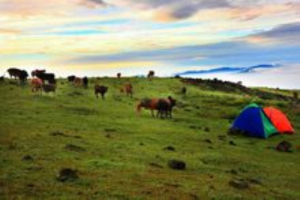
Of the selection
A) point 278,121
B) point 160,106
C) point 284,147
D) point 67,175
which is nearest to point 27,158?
point 67,175

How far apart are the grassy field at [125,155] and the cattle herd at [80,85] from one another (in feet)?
3.93

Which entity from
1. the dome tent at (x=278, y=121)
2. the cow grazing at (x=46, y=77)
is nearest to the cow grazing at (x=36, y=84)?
the cow grazing at (x=46, y=77)

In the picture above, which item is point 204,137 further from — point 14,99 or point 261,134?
point 14,99

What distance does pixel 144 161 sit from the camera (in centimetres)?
2433

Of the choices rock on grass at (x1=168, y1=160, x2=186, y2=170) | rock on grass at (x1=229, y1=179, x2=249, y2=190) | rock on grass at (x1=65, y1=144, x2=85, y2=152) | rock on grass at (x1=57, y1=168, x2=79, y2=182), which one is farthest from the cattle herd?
rock on grass at (x1=57, y1=168, x2=79, y2=182)

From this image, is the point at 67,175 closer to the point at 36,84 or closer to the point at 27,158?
the point at 27,158

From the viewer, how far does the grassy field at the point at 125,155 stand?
18.8 metres

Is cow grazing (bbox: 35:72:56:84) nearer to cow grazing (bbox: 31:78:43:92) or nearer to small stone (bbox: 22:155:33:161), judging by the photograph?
cow grazing (bbox: 31:78:43:92)

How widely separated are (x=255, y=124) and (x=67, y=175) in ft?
82.9

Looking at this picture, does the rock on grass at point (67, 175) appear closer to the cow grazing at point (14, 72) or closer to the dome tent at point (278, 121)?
the dome tent at point (278, 121)

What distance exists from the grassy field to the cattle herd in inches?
47.2

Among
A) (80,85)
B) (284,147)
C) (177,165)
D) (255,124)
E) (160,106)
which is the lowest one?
(284,147)

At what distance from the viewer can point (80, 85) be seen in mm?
65062

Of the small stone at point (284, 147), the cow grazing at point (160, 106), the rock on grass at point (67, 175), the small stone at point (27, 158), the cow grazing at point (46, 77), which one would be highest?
the cow grazing at point (46, 77)
